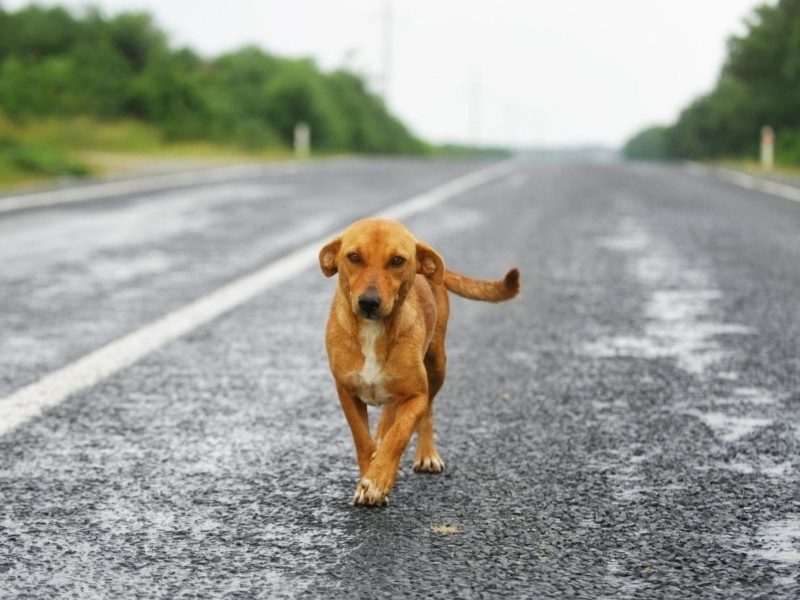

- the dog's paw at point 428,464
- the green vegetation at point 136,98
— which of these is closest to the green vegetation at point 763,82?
the green vegetation at point 136,98

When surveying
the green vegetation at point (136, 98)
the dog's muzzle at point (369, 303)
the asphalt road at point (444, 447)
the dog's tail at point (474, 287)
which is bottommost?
the asphalt road at point (444, 447)

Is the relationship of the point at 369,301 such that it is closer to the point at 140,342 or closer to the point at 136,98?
the point at 140,342

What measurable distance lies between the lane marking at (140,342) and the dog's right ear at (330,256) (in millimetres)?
1390

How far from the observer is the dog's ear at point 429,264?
3.76 meters

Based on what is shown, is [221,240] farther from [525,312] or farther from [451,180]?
[451,180]

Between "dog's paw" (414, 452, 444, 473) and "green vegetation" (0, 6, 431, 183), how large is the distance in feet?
53.8

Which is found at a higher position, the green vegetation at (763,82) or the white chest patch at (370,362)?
the green vegetation at (763,82)

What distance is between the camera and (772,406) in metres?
4.83

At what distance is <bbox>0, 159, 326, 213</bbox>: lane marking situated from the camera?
1522 cm

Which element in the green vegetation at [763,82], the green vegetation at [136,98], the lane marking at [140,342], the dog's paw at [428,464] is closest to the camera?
the dog's paw at [428,464]

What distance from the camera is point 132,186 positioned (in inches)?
725

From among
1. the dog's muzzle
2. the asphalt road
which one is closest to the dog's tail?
the asphalt road

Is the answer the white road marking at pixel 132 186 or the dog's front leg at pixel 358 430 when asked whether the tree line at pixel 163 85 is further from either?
the dog's front leg at pixel 358 430

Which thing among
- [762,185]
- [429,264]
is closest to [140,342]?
[429,264]
